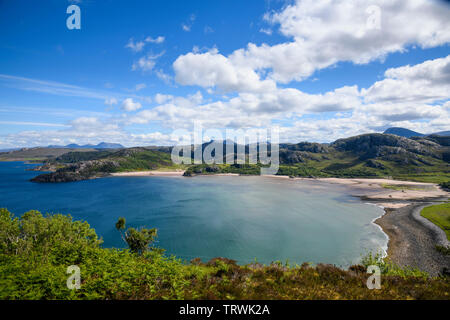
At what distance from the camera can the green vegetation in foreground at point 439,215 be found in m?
61.0

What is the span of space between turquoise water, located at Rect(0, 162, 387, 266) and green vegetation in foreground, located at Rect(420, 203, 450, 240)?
47.8 ft

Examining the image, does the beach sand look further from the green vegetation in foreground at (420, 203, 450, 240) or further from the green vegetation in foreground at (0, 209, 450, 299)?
the green vegetation in foreground at (0, 209, 450, 299)

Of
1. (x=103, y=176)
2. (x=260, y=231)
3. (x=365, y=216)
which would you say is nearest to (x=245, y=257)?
(x=260, y=231)

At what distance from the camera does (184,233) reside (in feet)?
197

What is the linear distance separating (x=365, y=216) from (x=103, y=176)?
8372 inches

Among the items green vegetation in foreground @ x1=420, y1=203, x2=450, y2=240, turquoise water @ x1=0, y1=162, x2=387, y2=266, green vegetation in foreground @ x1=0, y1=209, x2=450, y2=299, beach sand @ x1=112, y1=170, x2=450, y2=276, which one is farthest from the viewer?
green vegetation in foreground @ x1=420, y1=203, x2=450, y2=240

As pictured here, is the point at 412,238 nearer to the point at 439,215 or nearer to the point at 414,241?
the point at 414,241

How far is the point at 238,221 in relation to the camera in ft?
236

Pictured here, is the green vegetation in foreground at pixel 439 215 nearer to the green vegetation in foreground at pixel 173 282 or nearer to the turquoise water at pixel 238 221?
the turquoise water at pixel 238 221

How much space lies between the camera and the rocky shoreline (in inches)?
1641

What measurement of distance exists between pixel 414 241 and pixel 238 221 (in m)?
49.0

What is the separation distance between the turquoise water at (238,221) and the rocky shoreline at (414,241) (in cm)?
359

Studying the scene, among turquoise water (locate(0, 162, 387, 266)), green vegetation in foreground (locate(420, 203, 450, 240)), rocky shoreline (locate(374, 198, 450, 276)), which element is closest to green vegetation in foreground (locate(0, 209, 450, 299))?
turquoise water (locate(0, 162, 387, 266))
